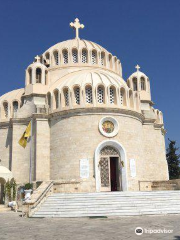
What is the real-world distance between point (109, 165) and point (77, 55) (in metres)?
12.8

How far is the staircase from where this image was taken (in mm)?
13500

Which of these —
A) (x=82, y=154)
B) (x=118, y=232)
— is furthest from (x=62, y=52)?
(x=118, y=232)

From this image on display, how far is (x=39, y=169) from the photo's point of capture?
21859 mm

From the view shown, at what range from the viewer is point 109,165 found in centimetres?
2170

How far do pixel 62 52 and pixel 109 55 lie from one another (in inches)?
206

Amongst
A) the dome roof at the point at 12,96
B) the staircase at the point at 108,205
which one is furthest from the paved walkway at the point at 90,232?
the dome roof at the point at 12,96

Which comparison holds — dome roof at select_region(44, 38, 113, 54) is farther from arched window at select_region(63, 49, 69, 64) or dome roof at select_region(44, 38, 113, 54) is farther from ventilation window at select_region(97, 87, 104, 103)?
ventilation window at select_region(97, 87, 104, 103)

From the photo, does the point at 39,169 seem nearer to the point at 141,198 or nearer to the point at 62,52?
the point at 141,198

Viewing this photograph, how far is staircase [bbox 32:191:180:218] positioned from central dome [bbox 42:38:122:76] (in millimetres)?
15855

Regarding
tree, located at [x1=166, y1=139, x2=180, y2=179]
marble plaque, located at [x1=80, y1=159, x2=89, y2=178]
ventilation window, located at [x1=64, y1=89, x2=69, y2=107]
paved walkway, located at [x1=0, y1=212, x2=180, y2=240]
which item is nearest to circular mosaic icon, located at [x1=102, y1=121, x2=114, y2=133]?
marble plaque, located at [x1=80, y1=159, x2=89, y2=178]

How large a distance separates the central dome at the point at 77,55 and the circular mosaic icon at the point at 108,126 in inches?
344

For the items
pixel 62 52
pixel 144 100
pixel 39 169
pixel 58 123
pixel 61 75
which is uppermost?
pixel 62 52

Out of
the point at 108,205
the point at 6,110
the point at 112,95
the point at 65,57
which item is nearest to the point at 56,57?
the point at 65,57

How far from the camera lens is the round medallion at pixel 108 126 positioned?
2164 centimetres
